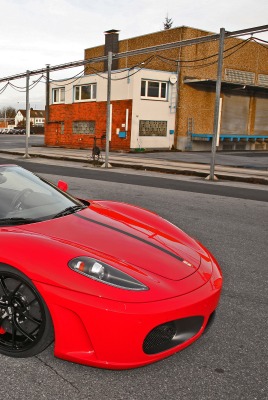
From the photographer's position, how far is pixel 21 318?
8.55 ft

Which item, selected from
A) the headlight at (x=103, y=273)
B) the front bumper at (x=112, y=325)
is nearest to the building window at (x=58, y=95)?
the headlight at (x=103, y=273)

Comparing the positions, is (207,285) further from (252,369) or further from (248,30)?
(248,30)

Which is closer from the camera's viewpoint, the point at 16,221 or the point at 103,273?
the point at 103,273

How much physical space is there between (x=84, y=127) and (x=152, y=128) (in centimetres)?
696

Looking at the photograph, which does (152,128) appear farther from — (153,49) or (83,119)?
(153,49)

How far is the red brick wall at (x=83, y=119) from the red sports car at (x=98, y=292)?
27.5 m

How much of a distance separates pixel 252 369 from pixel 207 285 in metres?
0.60

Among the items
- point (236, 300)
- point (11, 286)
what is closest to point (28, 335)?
point (11, 286)

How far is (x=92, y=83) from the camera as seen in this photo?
33719 mm

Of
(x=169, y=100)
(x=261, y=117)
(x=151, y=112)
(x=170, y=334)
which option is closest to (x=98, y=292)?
(x=170, y=334)

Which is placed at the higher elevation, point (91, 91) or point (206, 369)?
point (91, 91)

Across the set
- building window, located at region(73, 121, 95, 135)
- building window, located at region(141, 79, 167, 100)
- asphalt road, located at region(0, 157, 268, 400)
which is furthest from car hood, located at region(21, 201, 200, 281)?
building window, located at region(73, 121, 95, 135)

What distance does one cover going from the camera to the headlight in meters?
2.41

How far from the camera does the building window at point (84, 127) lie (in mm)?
34562
